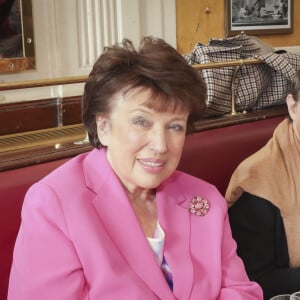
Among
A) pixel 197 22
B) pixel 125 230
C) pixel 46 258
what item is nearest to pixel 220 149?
pixel 125 230

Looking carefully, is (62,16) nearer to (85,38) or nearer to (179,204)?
(85,38)

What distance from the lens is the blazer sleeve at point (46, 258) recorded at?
1.03m

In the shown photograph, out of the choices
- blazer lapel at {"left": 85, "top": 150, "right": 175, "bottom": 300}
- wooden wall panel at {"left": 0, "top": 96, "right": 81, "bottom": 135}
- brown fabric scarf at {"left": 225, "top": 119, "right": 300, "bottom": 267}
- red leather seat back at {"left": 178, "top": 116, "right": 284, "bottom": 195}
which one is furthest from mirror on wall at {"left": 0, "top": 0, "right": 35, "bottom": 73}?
blazer lapel at {"left": 85, "top": 150, "right": 175, "bottom": 300}

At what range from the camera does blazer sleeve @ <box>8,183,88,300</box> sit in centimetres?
103

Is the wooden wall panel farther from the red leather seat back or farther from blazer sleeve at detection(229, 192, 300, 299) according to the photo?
blazer sleeve at detection(229, 192, 300, 299)

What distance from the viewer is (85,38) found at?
2928 mm

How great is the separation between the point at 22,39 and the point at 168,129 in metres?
1.73

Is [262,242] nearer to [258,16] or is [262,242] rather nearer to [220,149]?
[220,149]

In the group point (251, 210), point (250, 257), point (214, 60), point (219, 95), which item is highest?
point (214, 60)

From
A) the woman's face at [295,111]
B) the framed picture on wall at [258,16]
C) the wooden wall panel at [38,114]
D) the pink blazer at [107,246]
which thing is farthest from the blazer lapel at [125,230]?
the framed picture on wall at [258,16]

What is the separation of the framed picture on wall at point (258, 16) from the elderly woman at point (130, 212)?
7.49 ft

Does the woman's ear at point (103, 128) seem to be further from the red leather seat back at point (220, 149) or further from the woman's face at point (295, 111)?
the woman's face at point (295, 111)

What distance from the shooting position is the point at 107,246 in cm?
108

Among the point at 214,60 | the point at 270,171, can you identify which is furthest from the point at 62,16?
the point at 270,171
